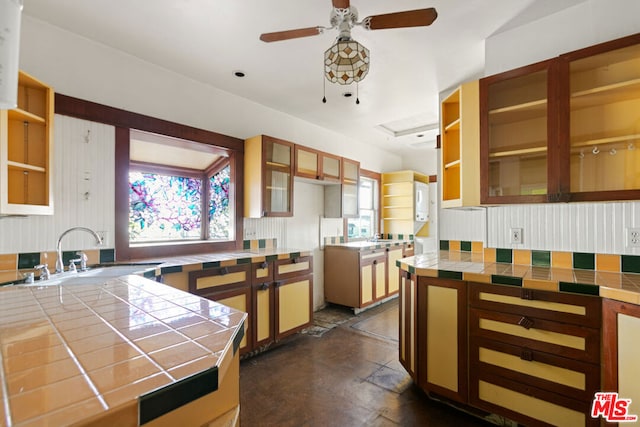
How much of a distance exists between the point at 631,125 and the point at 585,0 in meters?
0.91

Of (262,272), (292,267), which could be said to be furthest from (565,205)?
(262,272)

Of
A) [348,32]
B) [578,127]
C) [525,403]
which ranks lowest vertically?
[525,403]

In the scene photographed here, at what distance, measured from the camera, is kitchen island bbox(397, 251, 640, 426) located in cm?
141

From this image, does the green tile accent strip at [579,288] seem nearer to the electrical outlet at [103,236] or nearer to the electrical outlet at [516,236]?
the electrical outlet at [516,236]

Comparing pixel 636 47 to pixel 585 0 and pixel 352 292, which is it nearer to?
pixel 585 0

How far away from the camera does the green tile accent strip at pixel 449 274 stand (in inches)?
73.5

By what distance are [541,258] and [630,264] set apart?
435 mm

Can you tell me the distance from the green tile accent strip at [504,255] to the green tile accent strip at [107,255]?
2.99 metres

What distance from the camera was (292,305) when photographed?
3.01 m

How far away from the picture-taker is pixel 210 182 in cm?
340

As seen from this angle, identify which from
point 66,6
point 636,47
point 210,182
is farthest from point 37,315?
point 636,47

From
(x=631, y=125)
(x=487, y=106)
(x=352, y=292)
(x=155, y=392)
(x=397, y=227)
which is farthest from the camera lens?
(x=397, y=227)

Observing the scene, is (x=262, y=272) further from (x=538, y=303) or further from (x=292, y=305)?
(x=538, y=303)

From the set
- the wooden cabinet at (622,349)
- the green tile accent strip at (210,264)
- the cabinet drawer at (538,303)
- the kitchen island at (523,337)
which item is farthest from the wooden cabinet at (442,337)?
the green tile accent strip at (210,264)
